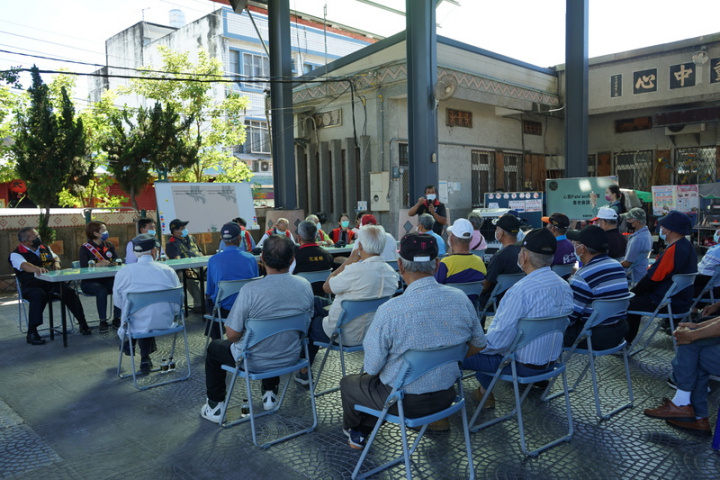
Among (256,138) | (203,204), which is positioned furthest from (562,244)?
(256,138)

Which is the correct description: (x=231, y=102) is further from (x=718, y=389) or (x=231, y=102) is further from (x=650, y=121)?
(x=718, y=389)

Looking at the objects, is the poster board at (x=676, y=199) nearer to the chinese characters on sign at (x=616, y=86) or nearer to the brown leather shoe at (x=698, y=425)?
the chinese characters on sign at (x=616, y=86)

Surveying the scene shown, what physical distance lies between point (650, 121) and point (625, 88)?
153cm

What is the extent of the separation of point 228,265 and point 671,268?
159 inches

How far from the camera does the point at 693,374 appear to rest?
349 cm

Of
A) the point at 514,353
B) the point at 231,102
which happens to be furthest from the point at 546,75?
the point at 514,353

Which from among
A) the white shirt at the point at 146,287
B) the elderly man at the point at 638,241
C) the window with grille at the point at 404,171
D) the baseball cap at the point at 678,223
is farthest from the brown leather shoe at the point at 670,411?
the window with grille at the point at 404,171

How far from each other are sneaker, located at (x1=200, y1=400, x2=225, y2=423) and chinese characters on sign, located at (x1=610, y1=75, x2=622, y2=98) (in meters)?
16.2

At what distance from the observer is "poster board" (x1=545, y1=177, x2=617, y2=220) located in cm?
1076

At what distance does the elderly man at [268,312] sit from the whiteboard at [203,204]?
7.30 metres

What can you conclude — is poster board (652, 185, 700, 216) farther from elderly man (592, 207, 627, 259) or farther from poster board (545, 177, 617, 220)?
elderly man (592, 207, 627, 259)

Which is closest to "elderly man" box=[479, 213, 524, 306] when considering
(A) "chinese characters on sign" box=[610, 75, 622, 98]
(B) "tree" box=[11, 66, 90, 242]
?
(B) "tree" box=[11, 66, 90, 242]

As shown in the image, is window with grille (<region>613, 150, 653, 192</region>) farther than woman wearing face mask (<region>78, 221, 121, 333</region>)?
Yes

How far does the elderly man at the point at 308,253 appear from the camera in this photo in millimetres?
5391
